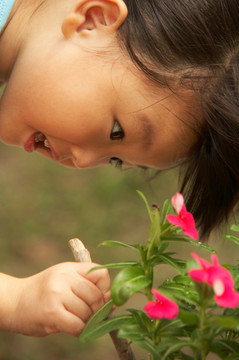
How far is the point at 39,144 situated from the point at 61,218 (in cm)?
142

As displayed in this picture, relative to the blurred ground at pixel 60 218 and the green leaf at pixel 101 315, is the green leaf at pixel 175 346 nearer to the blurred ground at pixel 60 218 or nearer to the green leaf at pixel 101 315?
the green leaf at pixel 101 315

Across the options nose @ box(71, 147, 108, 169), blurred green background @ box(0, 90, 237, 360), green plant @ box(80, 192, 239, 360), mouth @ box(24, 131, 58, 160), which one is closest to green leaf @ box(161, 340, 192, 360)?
green plant @ box(80, 192, 239, 360)

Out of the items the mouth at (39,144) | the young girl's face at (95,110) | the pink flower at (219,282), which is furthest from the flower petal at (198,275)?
the mouth at (39,144)

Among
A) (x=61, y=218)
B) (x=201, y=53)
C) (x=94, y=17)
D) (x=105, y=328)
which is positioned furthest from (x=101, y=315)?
(x=61, y=218)

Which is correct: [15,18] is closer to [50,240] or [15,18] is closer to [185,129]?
[185,129]

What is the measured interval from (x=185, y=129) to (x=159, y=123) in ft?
0.20

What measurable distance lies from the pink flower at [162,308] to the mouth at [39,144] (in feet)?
2.74

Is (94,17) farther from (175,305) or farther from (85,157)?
(175,305)

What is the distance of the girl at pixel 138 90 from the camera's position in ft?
4.68

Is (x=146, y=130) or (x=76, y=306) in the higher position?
Result: (x=146, y=130)

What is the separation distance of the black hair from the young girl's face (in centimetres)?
4

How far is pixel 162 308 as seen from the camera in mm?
868

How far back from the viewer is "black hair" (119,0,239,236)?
142 cm

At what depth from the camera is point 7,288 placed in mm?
1425
